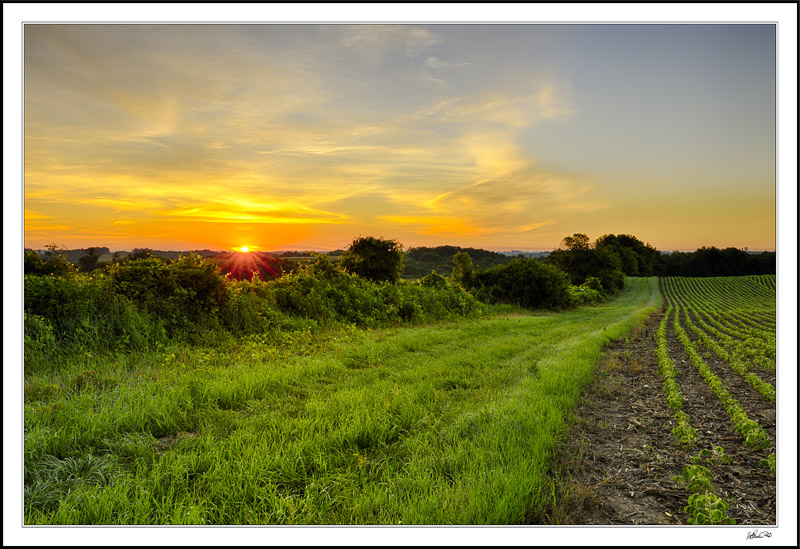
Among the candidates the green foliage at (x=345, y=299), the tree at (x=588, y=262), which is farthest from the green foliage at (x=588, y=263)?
the green foliage at (x=345, y=299)

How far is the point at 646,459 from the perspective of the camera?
12.4 feet

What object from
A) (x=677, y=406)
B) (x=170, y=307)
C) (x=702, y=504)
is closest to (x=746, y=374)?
(x=677, y=406)

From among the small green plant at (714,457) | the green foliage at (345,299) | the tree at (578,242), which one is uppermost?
the tree at (578,242)

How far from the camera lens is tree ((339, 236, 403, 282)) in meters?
20.9

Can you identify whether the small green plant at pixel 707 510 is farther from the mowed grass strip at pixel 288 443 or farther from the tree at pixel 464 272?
the tree at pixel 464 272

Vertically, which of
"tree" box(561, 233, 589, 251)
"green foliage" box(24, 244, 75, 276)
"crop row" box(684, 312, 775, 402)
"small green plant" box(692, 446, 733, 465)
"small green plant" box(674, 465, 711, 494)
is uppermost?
"tree" box(561, 233, 589, 251)

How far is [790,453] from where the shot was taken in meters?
2.96

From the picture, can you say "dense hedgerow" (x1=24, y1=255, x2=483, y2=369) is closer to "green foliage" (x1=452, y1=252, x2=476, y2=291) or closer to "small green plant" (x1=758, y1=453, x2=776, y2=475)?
"small green plant" (x1=758, y1=453, x2=776, y2=475)

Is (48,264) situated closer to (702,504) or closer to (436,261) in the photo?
(702,504)

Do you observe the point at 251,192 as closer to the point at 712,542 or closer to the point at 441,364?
the point at 441,364

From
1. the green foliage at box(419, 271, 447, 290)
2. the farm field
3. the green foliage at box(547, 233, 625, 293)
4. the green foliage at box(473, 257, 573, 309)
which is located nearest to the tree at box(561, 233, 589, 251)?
the green foliage at box(547, 233, 625, 293)

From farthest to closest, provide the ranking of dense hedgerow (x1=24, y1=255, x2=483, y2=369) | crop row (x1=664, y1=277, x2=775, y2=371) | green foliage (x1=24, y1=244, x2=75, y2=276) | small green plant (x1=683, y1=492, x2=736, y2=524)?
crop row (x1=664, y1=277, x2=775, y2=371), green foliage (x1=24, y1=244, x2=75, y2=276), dense hedgerow (x1=24, y1=255, x2=483, y2=369), small green plant (x1=683, y1=492, x2=736, y2=524)

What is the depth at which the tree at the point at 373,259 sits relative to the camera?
68.6 ft

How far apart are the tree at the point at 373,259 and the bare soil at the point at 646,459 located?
14.9 m
